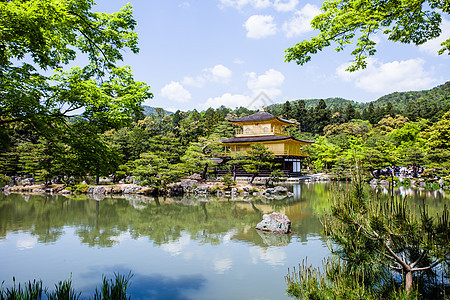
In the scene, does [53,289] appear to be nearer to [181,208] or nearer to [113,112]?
[113,112]

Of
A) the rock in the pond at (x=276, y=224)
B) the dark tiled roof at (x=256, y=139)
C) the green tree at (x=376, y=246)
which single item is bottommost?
the rock in the pond at (x=276, y=224)

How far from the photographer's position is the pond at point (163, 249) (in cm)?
541

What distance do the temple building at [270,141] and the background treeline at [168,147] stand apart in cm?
392

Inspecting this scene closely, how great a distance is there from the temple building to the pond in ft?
48.6

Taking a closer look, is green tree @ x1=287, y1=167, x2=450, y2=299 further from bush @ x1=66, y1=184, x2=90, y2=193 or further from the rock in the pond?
bush @ x1=66, y1=184, x2=90, y2=193

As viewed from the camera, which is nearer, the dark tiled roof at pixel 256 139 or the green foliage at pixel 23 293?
the green foliage at pixel 23 293

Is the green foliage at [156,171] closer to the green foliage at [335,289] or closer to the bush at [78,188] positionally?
the bush at [78,188]

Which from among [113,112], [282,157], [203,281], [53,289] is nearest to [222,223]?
[203,281]

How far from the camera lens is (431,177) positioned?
23109mm

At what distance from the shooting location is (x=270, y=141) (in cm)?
2806

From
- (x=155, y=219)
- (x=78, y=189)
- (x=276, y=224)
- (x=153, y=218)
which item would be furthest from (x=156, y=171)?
(x=276, y=224)

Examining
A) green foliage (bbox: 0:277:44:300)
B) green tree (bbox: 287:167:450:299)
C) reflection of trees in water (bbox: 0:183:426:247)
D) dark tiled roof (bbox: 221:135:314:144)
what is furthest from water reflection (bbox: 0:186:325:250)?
dark tiled roof (bbox: 221:135:314:144)

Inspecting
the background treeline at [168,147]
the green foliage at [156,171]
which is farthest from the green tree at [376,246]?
the green foliage at [156,171]

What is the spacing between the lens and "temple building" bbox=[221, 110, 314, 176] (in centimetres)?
2802
